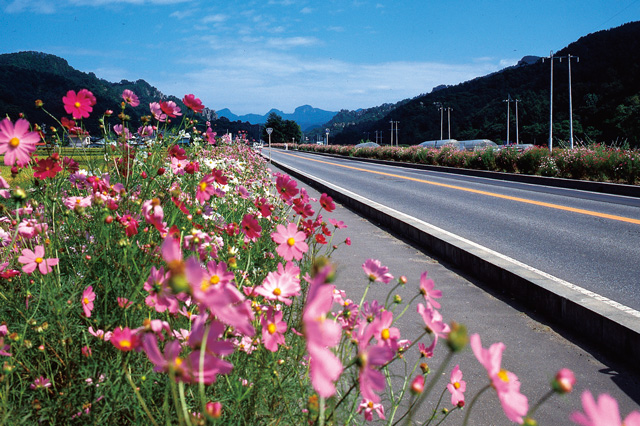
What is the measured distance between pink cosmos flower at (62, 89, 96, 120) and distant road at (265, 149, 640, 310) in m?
3.93

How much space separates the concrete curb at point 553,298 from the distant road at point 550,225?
700 millimetres

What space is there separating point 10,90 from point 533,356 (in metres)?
119

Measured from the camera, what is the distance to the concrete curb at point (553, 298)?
2781 millimetres

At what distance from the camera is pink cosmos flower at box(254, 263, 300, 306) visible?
1.15 meters

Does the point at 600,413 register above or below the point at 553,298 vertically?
above

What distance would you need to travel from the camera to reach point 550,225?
291 inches

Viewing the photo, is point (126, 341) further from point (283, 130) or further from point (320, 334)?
point (283, 130)

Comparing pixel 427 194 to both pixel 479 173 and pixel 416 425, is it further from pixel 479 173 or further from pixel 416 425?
pixel 416 425

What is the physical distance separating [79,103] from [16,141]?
0.71 m

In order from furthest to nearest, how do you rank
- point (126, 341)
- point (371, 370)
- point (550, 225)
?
point (550, 225) < point (126, 341) < point (371, 370)

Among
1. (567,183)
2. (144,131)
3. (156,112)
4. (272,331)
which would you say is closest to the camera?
(272,331)

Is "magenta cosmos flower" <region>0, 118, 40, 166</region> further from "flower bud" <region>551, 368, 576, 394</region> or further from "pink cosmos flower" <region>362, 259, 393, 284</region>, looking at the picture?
"flower bud" <region>551, 368, 576, 394</region>

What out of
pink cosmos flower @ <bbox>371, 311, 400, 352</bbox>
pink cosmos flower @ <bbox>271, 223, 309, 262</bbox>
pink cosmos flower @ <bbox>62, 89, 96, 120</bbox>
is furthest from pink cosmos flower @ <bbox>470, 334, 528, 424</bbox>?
pink cosmos flower @ <bbox>62, 89, 96, 120</bbox>

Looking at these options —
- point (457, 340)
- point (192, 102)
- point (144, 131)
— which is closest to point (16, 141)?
point (192, 102)
